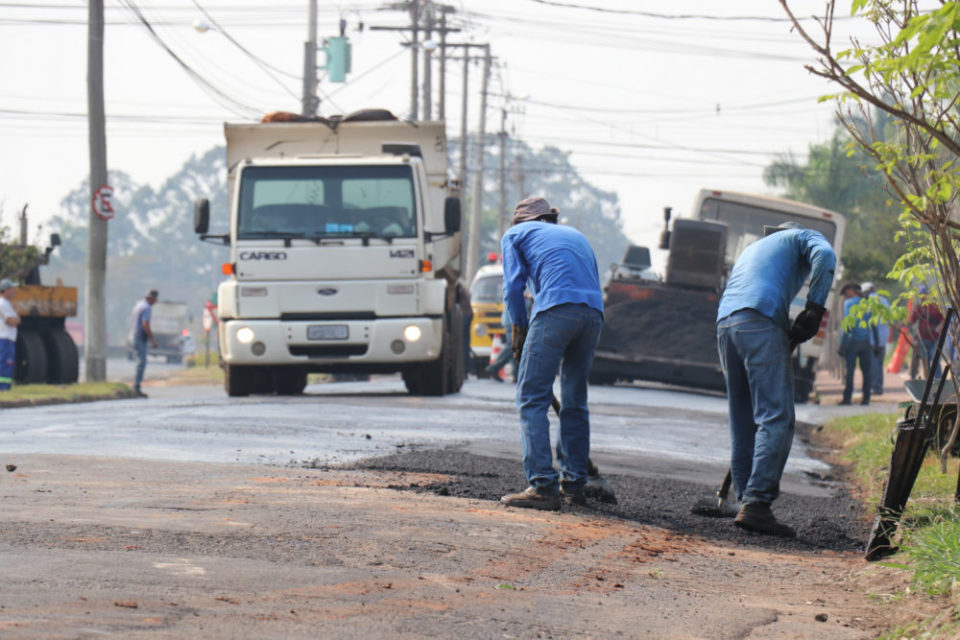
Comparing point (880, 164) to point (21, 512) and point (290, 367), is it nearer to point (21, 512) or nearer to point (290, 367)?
point (21, 512)

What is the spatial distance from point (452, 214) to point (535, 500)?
8.99 m

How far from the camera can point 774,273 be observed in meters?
7.50

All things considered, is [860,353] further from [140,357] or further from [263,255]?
[140,357]

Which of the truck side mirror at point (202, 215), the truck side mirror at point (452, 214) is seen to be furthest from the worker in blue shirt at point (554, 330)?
the truck side mirror at point (202, 215)

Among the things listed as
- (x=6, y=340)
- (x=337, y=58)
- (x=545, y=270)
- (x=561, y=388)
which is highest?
(x=337, y=58)

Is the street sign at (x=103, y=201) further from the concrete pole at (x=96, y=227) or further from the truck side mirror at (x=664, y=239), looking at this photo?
the truck side mirror at (x=664, y=239)

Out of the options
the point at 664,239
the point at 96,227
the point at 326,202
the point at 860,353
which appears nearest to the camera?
the point at 326,202

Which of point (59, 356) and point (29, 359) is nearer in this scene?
point (29, 359)

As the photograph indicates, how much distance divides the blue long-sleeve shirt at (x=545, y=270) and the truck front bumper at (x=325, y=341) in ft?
26.3

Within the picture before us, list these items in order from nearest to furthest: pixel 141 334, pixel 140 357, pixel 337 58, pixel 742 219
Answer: pixel 140 357
pixel 141 334
pixel 742 219
pixel 337 58

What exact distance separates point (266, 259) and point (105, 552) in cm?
1041

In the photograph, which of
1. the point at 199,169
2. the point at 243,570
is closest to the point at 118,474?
the point at 243,570

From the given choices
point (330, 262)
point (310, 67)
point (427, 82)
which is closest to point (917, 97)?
point (330, 262)

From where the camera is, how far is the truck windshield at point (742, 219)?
80.7 ft
